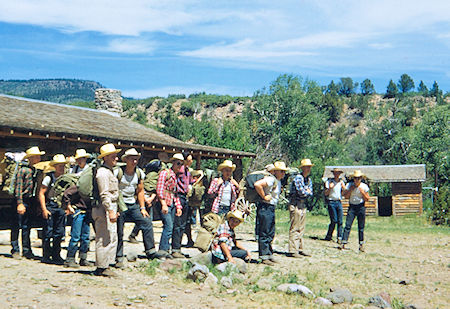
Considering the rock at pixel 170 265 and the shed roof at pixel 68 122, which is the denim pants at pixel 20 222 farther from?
the shed roof at pixel 68 122

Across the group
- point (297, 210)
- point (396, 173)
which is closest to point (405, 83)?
point (396, 173)

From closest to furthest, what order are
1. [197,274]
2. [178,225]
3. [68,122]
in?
1. [197,274]
2. [178,225]
3. [68,122]

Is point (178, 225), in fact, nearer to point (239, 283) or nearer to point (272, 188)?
point (272, 188)

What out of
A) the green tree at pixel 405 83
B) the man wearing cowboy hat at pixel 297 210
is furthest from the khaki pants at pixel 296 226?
the green tree at pixel 405 83

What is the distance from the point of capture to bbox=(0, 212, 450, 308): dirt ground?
5473 mm

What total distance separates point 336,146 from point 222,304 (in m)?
52.0

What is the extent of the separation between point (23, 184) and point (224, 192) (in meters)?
3.13

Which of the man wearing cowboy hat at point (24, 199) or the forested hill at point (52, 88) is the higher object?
the forested hill at point (52, 88)

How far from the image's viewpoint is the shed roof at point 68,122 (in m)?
11.6

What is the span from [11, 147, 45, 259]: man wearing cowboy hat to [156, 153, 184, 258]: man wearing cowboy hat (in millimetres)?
1879

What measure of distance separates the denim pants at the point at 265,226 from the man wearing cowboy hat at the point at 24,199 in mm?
3596

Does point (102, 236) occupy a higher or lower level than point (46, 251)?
higher

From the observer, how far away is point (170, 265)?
721 centimetres

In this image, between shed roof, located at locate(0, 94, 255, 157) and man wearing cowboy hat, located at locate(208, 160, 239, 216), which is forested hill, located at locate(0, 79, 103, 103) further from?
man wearing cowboy hat, located at locate(208, 160, 239, 216)
